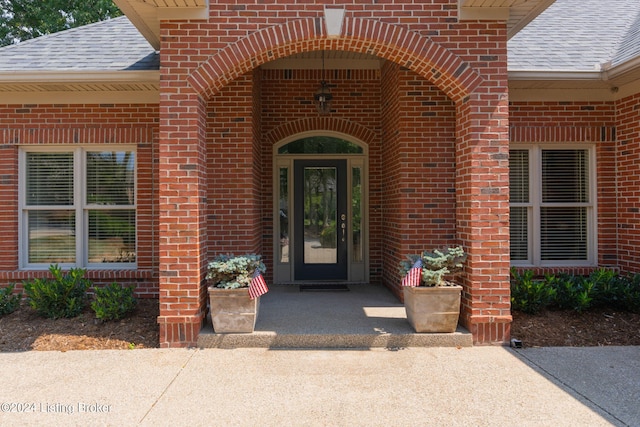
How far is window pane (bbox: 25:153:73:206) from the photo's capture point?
22.7ft

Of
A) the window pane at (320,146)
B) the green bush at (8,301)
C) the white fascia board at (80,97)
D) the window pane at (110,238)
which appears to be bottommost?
the green bush at (8,301)

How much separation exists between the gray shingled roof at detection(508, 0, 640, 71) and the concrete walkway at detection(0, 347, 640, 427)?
156 inches

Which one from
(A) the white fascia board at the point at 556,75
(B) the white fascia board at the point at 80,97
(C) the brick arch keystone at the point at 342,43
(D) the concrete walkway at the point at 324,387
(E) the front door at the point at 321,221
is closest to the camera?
(D) the concrete walkway at the point at 324,387

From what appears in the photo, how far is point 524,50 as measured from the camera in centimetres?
699

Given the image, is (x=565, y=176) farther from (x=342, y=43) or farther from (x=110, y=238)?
(x=110, y=238)

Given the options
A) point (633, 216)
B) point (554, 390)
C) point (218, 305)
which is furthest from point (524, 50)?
point (218, 305)

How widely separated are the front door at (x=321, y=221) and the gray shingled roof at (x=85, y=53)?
3.13 meters

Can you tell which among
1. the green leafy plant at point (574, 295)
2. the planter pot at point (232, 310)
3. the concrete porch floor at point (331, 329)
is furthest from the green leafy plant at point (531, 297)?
the planter pot at point (232, 310)

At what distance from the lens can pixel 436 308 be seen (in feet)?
16.6

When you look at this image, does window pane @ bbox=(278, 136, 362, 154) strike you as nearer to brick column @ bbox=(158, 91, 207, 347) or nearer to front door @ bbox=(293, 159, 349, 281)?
front door @ bbox=(293, 159, 349, 281)

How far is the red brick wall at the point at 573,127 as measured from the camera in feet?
22.4

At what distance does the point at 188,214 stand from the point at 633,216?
623cm

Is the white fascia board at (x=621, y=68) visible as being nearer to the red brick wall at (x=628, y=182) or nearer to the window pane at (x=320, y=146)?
the red brick wall at (x=628, y=182)

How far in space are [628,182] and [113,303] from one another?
7.36 m
